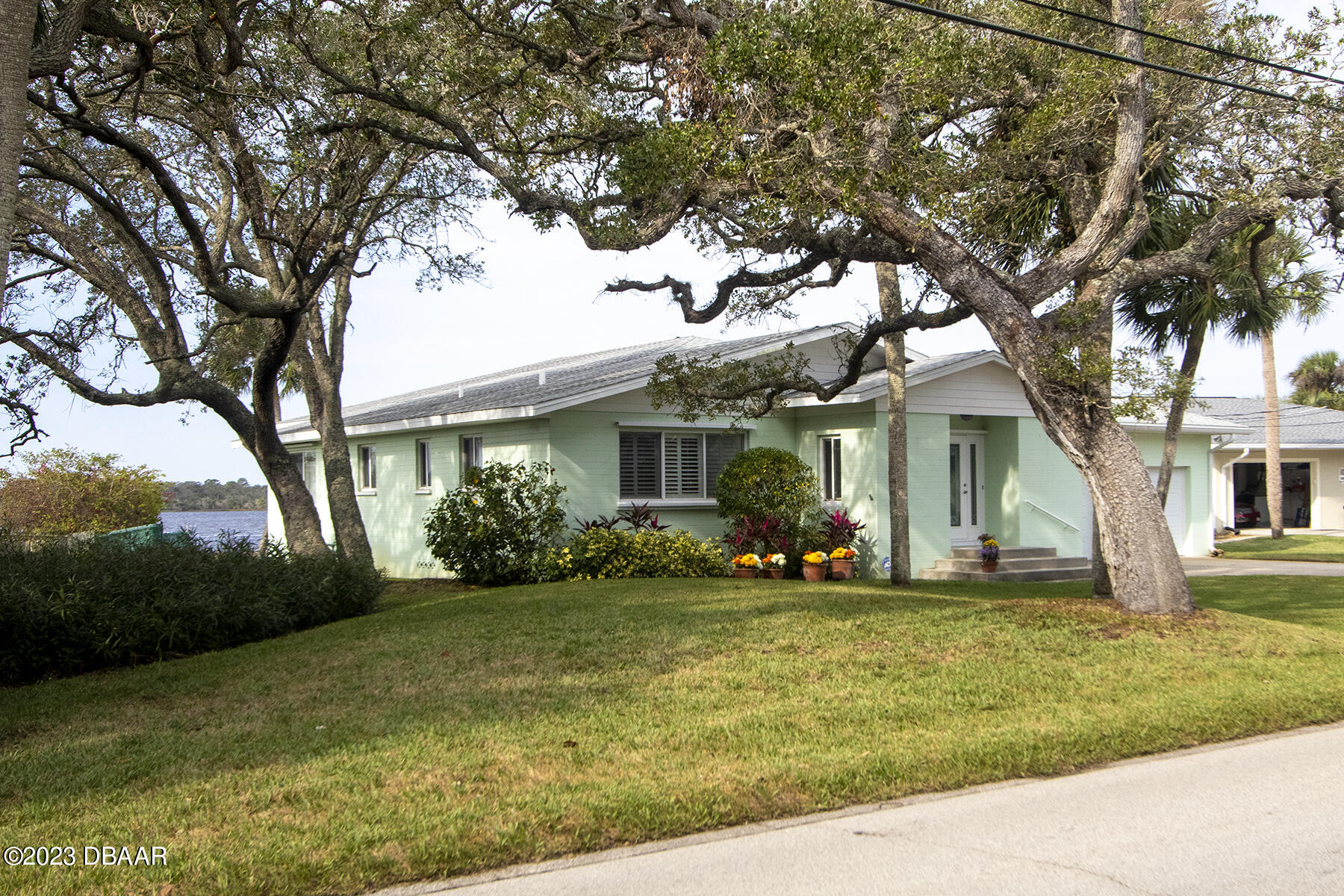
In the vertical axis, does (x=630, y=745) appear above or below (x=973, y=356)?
below

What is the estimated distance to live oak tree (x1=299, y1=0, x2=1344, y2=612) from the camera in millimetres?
10789

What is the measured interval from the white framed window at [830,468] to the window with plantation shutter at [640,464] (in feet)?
11.1

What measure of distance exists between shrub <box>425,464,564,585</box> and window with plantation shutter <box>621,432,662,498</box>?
1563 millimetres

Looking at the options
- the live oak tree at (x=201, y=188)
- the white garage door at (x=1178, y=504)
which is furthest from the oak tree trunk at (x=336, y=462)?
the white garage door at (x=1178, y=504)

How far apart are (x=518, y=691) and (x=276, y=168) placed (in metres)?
10.3

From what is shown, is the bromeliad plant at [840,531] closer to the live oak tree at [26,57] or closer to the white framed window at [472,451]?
the white framed window at [472,451]

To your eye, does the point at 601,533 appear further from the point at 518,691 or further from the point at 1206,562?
the point at 1206,562

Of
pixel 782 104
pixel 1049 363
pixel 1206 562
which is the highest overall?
pixel 782 104

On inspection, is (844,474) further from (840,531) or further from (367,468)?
(367,468)

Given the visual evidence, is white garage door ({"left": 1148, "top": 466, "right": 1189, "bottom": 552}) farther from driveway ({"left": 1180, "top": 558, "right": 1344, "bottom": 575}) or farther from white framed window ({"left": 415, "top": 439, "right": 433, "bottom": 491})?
white framed window ({"left": 415, "top": 439, "right": 433, "bottom": 491})

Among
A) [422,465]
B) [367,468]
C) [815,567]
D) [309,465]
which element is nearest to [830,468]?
[815,567]

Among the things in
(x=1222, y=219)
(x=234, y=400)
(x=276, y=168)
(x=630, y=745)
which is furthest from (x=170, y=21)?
(x=1222, y=219)

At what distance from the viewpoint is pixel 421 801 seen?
5793mm

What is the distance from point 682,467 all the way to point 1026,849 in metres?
14.2
